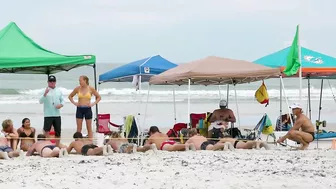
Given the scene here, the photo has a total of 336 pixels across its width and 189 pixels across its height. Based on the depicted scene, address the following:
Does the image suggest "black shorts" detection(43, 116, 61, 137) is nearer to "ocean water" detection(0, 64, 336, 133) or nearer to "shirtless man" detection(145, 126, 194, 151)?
"shirtless man" detection(145, 126, 194, 151)

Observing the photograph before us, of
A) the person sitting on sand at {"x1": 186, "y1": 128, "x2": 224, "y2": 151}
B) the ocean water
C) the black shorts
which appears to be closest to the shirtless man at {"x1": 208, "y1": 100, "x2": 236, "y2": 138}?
the person sitting on sand at {"x1": 186, "y1": 128, "x2": 224, "y2": 151}

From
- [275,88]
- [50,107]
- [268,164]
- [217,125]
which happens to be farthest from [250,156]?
[275,88]

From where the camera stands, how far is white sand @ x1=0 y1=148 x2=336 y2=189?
5977 millimetres

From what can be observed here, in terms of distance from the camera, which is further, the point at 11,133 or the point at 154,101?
the point at 154,101

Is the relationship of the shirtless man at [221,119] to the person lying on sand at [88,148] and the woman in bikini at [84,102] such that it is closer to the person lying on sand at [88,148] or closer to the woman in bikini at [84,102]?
the woman in bikini at [84,102]

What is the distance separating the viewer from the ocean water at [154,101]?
20.2m

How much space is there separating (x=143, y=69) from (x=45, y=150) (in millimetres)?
3406

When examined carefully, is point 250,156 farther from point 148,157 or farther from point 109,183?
point 109,183

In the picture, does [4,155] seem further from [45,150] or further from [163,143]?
[163,143]

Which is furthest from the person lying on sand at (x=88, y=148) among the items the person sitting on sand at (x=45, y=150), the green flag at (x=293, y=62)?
the green flag at (x=293, y=62)

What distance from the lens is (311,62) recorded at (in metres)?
11.4

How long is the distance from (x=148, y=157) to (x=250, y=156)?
137cm

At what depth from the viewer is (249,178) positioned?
20.4 feet

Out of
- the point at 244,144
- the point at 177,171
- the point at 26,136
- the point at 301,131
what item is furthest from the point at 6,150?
the point at 301,131
